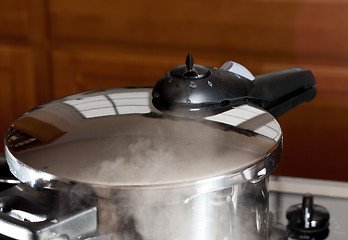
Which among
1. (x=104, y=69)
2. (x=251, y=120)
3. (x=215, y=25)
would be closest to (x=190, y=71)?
(x=251, y=120)

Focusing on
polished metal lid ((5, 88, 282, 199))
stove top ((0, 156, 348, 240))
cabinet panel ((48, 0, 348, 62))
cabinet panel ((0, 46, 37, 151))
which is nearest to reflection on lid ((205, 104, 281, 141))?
polished metal lid ((5, 88, 282, 199))

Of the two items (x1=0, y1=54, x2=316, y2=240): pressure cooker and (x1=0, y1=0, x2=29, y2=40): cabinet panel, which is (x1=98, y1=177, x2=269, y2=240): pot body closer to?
(x1=0, y1=54, x2=316, y2=240): pressure cooker

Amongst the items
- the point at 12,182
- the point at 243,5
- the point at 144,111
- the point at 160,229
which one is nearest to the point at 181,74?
the point at 144,111

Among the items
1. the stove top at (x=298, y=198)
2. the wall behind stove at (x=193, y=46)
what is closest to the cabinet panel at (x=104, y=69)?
the wall behind stove at (x=193, y=46)

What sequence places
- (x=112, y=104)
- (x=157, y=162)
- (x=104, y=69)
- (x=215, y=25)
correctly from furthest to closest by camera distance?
(x=104, y=69) < (x=215, y=25) < (x=112, y=104) < (x=157, y=162)

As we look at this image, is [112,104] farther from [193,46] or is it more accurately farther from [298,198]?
[193,46]

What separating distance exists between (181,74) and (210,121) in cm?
6

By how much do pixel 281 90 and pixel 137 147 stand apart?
0.26 meters

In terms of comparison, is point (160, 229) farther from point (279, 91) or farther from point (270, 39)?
point (270, 39)

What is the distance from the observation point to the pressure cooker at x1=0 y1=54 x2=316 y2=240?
1.33 feet

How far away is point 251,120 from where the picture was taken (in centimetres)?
50

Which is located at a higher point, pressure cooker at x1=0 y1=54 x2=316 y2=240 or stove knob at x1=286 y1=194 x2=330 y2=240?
pressure cooker at x1=0 y1=54 x2=316 y2=240

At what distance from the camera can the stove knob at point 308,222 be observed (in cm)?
66

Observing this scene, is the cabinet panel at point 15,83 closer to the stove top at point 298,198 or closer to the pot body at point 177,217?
the stove top at point 298,198
